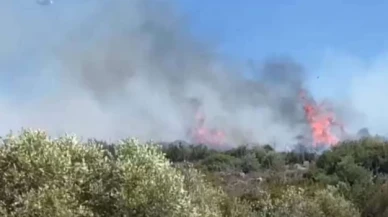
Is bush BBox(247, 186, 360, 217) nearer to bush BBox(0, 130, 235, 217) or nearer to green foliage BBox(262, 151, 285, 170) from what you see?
bush BBox(0, 130, 235, 217)

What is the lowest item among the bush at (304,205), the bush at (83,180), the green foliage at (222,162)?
the bush at (83,180)

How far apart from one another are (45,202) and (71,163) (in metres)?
3.05

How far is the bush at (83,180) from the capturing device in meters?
30.6

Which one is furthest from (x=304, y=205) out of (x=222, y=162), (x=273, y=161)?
(x=273, y=161)

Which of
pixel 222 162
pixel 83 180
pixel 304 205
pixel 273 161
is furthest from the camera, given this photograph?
pixel 273 161

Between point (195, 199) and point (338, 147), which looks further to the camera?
point (338, 147)

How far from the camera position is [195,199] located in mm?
42969

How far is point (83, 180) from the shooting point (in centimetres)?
3300

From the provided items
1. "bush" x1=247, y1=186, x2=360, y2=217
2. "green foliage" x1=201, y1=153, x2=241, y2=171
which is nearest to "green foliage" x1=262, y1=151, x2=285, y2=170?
"green foliage" x1=201, y1=153, x2=241, y2=171

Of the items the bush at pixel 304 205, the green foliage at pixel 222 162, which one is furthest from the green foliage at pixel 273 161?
the bush at pixel 304 205

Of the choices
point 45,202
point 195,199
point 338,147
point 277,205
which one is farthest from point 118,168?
point 338,147

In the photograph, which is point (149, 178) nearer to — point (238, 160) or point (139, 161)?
point (139, 161)

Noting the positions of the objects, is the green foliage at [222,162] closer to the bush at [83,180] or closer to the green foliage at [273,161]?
the green foliage at [273,161]

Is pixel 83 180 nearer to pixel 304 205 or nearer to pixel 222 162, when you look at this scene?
pixel 304 205
